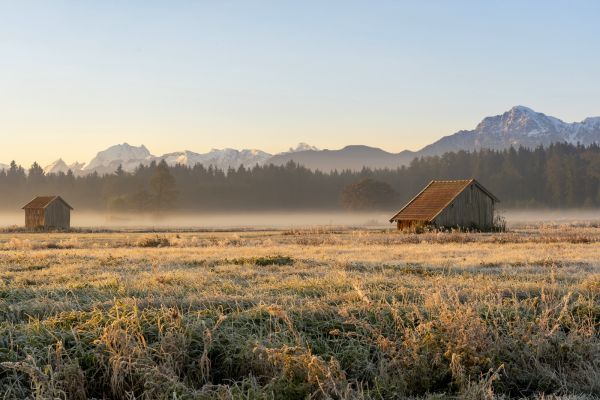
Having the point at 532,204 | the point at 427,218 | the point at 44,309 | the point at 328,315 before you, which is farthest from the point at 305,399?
the point at 532,204

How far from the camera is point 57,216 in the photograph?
80.1m

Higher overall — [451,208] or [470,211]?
[451,208]

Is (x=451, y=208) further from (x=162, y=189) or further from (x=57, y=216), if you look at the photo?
(x=162, y=189)

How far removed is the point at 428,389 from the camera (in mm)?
7742

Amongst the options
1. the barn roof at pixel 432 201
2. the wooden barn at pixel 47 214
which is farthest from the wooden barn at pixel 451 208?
the wooden barn at pixel 47 214

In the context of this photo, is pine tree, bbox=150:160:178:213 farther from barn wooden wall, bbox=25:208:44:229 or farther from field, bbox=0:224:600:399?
field, bbox=0:224:600:399

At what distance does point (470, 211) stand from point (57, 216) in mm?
52285

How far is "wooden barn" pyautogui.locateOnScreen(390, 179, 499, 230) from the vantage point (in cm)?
5388

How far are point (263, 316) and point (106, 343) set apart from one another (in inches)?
97.3

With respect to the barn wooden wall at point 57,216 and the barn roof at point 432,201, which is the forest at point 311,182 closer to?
the barn wooden wall at point 57,216

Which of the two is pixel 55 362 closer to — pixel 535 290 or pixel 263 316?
pixel 263 316

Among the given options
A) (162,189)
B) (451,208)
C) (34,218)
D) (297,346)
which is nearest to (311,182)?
(162,189)

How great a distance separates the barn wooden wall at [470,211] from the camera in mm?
54281

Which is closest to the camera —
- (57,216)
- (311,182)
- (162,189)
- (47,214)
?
(47,214)
